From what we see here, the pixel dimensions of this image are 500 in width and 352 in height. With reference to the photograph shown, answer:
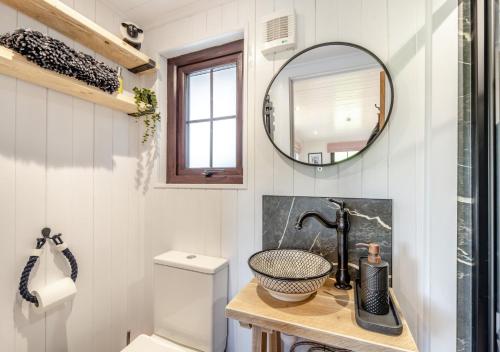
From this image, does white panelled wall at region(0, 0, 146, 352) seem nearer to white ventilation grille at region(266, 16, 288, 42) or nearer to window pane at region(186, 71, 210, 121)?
window pane at region(186, 71, 210, 121)

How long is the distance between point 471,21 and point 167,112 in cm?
155

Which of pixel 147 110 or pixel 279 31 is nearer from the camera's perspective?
pixel 279 31

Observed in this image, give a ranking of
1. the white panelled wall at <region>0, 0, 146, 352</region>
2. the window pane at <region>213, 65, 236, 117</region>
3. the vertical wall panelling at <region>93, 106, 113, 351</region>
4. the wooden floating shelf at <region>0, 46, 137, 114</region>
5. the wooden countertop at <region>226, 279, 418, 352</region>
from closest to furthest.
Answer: the wooden countertop at <region>226, 279, 418, 352</region>, the wooden floating shelf at <region>0, 46, 137, 114</region>, the white panelled wall at <region>0, 0, 146, 352</region>, the vertical wall panelling at <region>93, 106, 113, 351</region>, the window pane at <region>213, 65, 236, 117</region>

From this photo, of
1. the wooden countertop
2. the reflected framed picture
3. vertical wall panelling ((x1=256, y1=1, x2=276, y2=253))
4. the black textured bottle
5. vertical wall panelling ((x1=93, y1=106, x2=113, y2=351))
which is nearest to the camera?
the wooden countertop

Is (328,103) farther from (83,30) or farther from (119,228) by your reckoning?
(119,228)

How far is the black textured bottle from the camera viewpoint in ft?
2.56

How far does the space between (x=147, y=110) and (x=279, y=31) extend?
2.90 ft

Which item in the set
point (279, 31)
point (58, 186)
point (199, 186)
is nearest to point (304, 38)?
point (279, 31)

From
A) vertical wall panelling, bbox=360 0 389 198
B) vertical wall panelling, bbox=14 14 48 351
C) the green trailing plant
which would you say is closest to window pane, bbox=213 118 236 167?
the green trailing plant

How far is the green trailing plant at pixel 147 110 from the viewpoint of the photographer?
141 centimetres

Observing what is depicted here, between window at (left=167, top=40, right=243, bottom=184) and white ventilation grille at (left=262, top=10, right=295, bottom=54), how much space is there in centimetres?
22

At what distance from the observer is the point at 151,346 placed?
113 cm

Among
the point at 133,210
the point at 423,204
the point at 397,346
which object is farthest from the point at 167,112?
the point at 397,346

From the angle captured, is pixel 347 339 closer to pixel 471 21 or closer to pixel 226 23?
pixel 471 21
